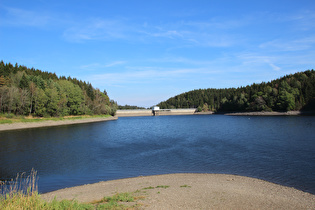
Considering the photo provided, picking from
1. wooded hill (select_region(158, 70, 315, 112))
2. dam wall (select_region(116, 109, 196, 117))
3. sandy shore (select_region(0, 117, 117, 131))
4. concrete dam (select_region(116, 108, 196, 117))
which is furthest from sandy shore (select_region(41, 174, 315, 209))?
concrete dam (select_region(116, 108, 196, 117))

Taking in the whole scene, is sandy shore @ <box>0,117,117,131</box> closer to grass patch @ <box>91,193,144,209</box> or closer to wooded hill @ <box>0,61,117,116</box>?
wooded hill @ <box>0,61,117,116</box>

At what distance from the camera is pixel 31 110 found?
246 ft

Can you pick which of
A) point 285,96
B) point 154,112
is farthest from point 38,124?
point 154,112

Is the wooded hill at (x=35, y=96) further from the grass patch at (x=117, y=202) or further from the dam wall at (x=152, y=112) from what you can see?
the grass patch at (x=117, y=202)

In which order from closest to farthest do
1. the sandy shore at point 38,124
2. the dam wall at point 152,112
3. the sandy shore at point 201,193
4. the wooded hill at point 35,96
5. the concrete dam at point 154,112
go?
1. the sandy shore at point 201,193
2. the sandy shore at point 38,124
3. the wooded hill at point 35,96
4. the dam wall at point 152,112
5. the concrete dam at point 154,112

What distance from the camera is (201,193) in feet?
38.6

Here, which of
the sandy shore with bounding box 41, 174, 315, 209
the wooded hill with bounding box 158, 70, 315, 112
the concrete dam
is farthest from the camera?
the concrete dam

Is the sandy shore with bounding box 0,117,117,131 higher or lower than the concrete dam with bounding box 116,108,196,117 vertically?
lower

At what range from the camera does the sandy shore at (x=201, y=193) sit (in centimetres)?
1000

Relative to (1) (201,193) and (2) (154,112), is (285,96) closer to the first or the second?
(2) (154,112)

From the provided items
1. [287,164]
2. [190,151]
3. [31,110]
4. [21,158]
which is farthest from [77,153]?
[31,110]

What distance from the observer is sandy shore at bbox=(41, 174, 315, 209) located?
32.8 ft

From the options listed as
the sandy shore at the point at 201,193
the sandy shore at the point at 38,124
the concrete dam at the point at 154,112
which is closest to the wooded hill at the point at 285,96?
the concrete dam at the point at 154,112

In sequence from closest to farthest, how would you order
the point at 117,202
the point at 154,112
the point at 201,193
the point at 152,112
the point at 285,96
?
the point at 117,202
the point at 201,193
the point at 285,96
the point at 154,112
the point at 152,112
